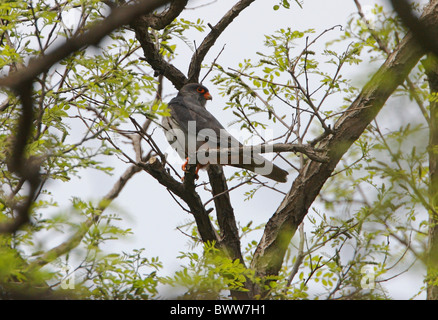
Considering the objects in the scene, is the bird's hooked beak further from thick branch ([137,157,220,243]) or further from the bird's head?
thick branch ([137,157,220,243])

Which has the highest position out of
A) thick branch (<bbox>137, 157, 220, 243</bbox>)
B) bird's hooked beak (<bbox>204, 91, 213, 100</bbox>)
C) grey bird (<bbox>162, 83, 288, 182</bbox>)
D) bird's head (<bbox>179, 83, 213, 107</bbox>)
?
bird's hooked beak (<bbox>204, 91, 213, 100</bbox>)

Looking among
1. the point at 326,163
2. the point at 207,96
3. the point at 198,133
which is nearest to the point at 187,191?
the point at 198,133

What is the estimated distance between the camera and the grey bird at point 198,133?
5.48 metres

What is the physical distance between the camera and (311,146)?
4473 millimetres

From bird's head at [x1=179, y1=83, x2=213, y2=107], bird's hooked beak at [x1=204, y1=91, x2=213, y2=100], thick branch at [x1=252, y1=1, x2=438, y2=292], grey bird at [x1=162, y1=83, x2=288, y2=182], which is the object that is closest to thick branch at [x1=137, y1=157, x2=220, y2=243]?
grey bird at [x1=162, y1=83, x2=288, y2=182]

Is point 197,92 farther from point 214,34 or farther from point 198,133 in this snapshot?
point 214,34

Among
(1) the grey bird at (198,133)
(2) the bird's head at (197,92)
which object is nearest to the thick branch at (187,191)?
(1) the grey bird at (198,133)

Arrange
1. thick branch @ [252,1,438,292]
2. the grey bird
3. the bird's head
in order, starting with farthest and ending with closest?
the bird's head
the grey bird
thick branch @ [252,1,438,292]

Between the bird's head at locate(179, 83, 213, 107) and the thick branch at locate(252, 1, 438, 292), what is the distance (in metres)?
1.96

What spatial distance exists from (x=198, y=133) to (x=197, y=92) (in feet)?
2.58

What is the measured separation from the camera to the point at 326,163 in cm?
491

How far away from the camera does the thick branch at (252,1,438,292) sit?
4.89 meters

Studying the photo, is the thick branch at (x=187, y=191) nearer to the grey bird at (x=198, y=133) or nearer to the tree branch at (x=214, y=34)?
the grey bird at (x=198, y=133)
